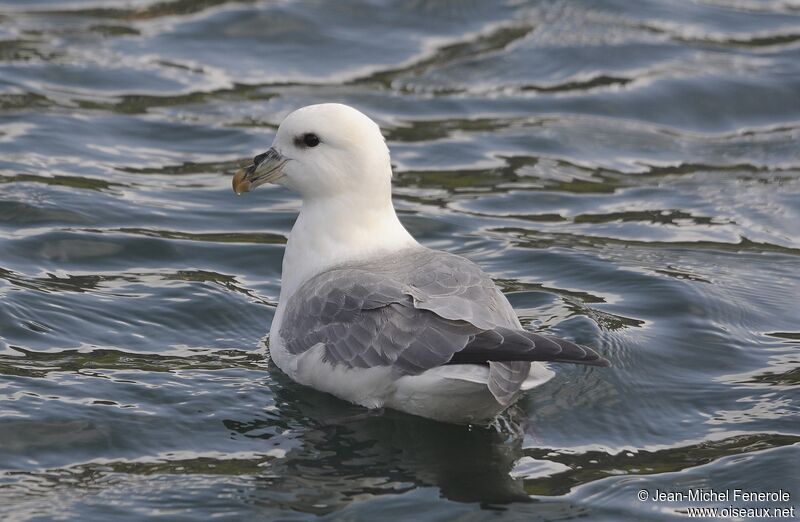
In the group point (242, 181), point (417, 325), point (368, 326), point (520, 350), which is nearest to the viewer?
point (520, 350)

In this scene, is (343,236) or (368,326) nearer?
(368,326)

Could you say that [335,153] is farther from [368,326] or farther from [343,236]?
[368,326]

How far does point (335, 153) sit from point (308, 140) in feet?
0.55

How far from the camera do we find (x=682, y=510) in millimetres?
5355

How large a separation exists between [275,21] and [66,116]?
2861 mm

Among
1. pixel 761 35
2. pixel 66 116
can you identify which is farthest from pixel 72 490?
pixel 761 35

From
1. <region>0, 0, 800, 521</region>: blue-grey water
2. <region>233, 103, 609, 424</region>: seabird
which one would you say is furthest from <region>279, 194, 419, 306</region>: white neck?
<region>0, 0, 800, 521</region>: blue-grey water

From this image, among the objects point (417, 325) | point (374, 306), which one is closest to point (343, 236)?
point (374, 306)

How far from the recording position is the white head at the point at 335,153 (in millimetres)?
6578

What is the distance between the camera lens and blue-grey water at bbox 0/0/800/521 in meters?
5.61

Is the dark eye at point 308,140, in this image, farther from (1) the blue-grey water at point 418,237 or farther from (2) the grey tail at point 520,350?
(2) the grey tail at point 520,350

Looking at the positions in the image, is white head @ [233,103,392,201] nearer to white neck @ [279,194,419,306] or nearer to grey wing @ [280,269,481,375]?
white neck @ [279,194,419,306]

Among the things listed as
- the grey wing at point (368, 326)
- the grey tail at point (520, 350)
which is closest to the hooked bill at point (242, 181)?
the grey wing at point (368, 326)

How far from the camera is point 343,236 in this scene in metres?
6.65
